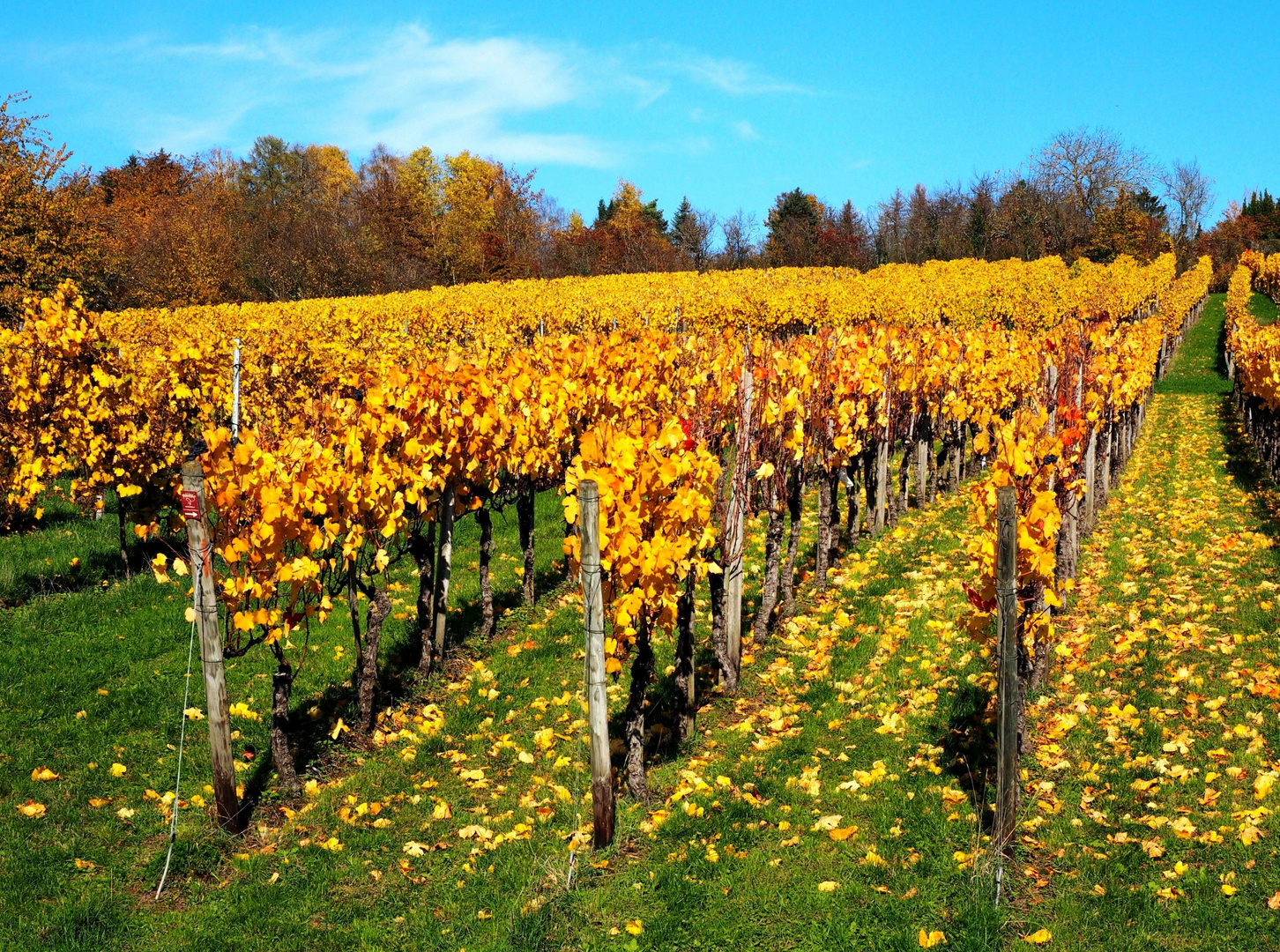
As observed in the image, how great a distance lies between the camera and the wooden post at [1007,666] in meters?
4.40

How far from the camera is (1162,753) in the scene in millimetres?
5465

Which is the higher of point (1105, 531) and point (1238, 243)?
point (1238, 243)

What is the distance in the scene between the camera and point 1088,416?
31.1 ft

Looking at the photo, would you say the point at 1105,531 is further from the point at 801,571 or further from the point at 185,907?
the point at 185,907

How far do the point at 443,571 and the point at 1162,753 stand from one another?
5433 millimetres

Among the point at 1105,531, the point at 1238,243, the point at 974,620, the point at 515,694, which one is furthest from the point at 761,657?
the point at 1238,243

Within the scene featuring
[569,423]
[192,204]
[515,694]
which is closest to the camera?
[515,694]

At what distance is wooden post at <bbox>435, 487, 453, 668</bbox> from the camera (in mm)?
7344

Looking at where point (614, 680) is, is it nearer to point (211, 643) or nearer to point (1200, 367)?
point (211, 643)

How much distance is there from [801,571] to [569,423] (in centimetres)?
312

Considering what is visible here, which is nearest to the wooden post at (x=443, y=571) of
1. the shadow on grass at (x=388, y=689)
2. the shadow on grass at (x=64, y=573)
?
the shadow on grass at (x=388, y=689)

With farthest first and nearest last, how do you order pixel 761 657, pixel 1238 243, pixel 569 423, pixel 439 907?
1. pixel 1238 243
2. pixel 569 423
3. pixel 761 657
4. pixel 439 907

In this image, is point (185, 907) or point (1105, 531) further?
point (1105, 531)

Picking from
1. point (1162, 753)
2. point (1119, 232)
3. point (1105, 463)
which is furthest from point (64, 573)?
point (1119, 232)
